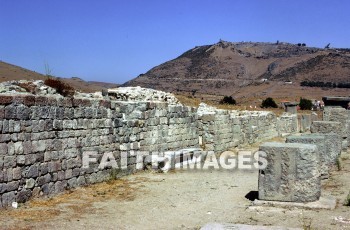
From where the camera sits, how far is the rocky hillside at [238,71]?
74188mm

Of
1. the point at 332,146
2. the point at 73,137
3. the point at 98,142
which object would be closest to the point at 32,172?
the point at 73,137

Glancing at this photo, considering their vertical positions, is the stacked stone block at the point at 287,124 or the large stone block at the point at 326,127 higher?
the large stone block at the point at 326,127

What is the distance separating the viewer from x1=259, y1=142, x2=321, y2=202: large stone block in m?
7.87

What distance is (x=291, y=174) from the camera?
26.0 ft

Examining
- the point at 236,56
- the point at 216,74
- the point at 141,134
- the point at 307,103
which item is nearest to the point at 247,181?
the point at 141,134

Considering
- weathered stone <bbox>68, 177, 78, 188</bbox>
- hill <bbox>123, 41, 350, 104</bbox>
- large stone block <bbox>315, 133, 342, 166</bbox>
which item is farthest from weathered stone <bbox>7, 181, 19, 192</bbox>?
hill <bbox>123, 41, 350, 104</bbox>

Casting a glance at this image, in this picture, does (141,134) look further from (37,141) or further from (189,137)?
(37,141)

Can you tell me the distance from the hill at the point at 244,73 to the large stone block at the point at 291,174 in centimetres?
5416

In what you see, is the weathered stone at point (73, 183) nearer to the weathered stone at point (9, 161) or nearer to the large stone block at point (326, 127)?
the weathered stone at point (9, 161)

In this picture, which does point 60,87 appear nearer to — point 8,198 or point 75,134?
point 75,134

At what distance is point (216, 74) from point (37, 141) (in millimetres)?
77618

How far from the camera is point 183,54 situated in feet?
345

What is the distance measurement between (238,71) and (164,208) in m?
81.8

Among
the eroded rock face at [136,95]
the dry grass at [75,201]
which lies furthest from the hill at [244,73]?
the dry grass at [75,201]
